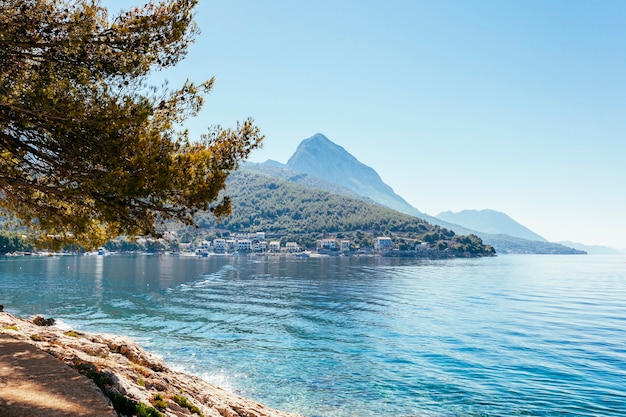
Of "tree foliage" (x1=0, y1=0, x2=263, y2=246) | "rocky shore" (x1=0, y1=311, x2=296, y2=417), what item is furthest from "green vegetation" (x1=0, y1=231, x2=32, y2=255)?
"tree foliage" (x1=0, y1=0, x2=263, y2=246)

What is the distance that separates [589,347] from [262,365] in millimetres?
25446

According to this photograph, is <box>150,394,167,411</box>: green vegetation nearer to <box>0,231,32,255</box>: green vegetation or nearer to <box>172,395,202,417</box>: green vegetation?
<box>172,395,202,417</box>: green vegetation

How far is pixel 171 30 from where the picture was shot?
13094mm

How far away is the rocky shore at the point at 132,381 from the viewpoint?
465 inches

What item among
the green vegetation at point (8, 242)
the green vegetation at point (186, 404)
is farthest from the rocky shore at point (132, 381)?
the green vegetation at point (8, 242)

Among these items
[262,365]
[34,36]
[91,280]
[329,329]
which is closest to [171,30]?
[34,36]

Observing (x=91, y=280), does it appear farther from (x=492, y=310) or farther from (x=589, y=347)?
(x=589, y=347)

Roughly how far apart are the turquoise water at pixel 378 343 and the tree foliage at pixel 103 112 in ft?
41.6

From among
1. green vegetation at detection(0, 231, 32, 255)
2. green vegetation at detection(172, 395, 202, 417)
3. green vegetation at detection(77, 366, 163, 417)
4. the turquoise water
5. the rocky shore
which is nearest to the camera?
green vegetation at detection(77, 366, 163, 417)

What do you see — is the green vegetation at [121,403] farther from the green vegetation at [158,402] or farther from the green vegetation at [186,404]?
the green vegetation at [186,404]

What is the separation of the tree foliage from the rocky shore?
4.76 metres

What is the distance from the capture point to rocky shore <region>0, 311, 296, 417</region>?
11.8 meters

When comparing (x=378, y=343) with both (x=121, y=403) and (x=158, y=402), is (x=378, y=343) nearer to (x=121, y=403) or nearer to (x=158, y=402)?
(x=158, y=402)

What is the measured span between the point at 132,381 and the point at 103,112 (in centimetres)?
877
